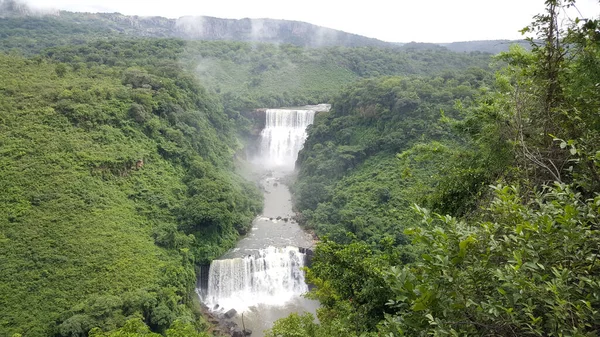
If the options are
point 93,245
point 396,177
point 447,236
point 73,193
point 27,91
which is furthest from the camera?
point 396,177

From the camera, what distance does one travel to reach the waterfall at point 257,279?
21.2 m

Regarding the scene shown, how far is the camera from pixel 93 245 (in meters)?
17.4

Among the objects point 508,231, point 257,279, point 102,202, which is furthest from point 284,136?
point 508,231

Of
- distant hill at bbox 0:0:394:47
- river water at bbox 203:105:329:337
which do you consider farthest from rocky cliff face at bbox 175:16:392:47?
river water at bbox 203:105:329:337

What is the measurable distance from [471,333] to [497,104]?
5.65 metres

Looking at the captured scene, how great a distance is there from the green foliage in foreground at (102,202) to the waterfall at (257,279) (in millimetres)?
1513

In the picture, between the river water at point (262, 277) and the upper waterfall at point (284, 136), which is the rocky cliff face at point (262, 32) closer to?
the upper waterfall at point (284, 136)

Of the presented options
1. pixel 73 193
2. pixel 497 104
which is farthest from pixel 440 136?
pixel 73 193

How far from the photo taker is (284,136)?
42562 mm

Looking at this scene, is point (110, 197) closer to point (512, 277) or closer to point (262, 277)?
point (262, 277)

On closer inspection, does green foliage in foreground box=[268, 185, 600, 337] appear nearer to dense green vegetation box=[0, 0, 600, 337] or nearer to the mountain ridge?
dense green vegetation box=[0, 0, 600, 337]

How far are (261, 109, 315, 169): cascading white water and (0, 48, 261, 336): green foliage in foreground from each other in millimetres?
11179

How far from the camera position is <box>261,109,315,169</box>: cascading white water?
41812mm

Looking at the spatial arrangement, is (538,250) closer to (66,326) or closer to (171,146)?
(66,326)
